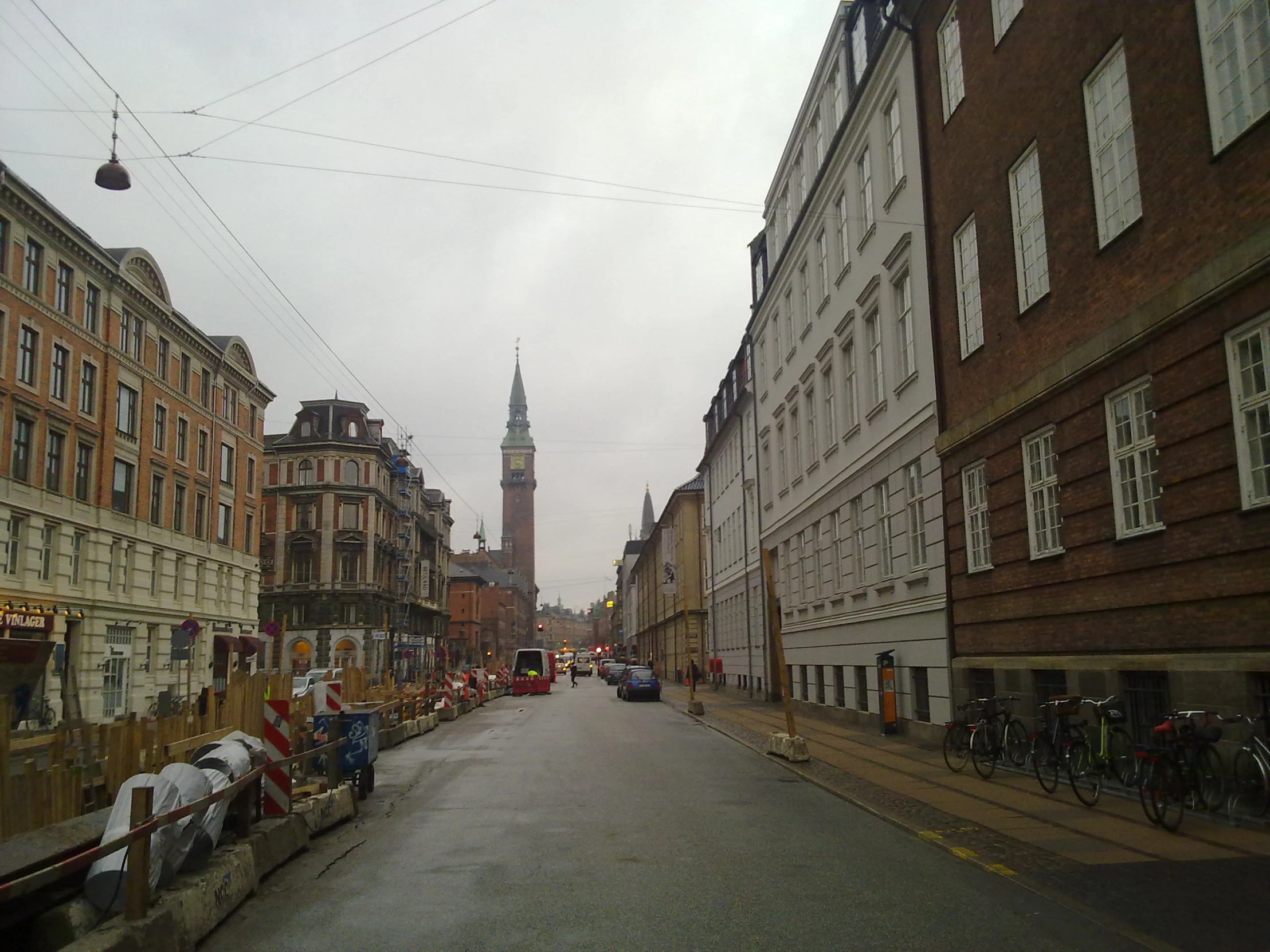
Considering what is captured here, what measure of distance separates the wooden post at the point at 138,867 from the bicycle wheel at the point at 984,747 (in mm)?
11144

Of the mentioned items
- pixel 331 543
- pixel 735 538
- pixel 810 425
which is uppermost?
pixel 331 543

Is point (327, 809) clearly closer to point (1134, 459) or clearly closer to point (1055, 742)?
point (1055, 742)

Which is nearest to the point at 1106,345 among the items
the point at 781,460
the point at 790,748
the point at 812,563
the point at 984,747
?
the point at 984,747

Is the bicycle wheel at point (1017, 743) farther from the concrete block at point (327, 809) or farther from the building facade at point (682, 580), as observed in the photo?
the building facade at point (682, 580)

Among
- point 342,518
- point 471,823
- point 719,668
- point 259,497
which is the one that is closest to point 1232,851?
point 471,823

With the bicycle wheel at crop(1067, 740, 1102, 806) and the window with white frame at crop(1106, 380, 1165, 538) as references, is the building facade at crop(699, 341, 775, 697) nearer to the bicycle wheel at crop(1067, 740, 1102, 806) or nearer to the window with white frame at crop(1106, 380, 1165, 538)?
the window with white frame at crop(1106, 380, 1165, 538)

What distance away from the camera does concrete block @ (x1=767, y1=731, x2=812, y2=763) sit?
17484 mm

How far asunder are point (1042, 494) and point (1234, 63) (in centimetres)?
637

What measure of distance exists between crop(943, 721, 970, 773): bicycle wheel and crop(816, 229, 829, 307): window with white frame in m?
14.9

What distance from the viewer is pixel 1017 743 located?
1472cm

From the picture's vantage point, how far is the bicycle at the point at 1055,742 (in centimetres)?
1267

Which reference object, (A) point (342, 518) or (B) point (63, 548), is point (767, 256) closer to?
(B) point (63, 548)

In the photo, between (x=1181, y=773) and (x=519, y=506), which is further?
(x=519, y=506)

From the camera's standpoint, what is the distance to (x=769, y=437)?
3791 cm
